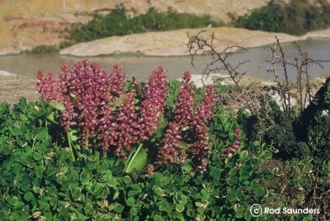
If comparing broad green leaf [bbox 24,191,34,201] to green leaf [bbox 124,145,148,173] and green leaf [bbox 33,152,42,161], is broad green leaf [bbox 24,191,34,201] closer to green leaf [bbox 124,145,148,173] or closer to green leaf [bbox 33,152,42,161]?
green leaf [bbox 33,152,42,161]

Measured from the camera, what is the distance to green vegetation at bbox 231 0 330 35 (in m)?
26.6

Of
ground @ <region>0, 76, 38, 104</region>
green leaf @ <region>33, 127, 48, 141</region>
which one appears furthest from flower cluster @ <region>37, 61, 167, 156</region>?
ground @ <region>0, 76, 38, 104</region>

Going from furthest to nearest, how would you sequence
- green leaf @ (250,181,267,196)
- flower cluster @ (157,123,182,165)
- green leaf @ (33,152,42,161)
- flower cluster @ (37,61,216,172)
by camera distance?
flower cluster @ (37,61,216,172) < flower cluster @ (157,123,182,165) < green leaf @ (33,152,42,161) < green leaf @ (250,181,267,196)

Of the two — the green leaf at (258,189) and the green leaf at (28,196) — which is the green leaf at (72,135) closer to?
the green leaf at (28,196)

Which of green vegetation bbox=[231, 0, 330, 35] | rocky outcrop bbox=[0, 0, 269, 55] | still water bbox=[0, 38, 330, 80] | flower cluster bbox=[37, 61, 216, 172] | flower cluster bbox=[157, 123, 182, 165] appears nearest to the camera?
flower cluster bbox=[157, 123, 182, 165]

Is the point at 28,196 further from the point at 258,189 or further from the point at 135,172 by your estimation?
the point at 258,189

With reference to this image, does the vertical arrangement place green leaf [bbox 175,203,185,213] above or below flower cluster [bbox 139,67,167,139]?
below

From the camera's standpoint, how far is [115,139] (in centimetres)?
536

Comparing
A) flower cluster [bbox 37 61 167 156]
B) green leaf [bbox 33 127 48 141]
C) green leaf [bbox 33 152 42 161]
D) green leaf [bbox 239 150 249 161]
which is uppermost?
flower cluster [bbox 37 61 167 156]

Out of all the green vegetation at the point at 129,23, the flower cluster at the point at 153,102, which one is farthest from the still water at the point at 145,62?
the flower cluster at the point at 153,102

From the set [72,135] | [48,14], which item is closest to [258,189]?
[72,135]

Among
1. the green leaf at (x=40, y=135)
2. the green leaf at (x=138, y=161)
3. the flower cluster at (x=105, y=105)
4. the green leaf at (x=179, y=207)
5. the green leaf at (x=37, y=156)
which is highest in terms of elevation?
the flower cluster at (x=105, y=105)

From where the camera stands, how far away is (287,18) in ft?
88.6

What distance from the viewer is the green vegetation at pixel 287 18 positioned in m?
26.6
